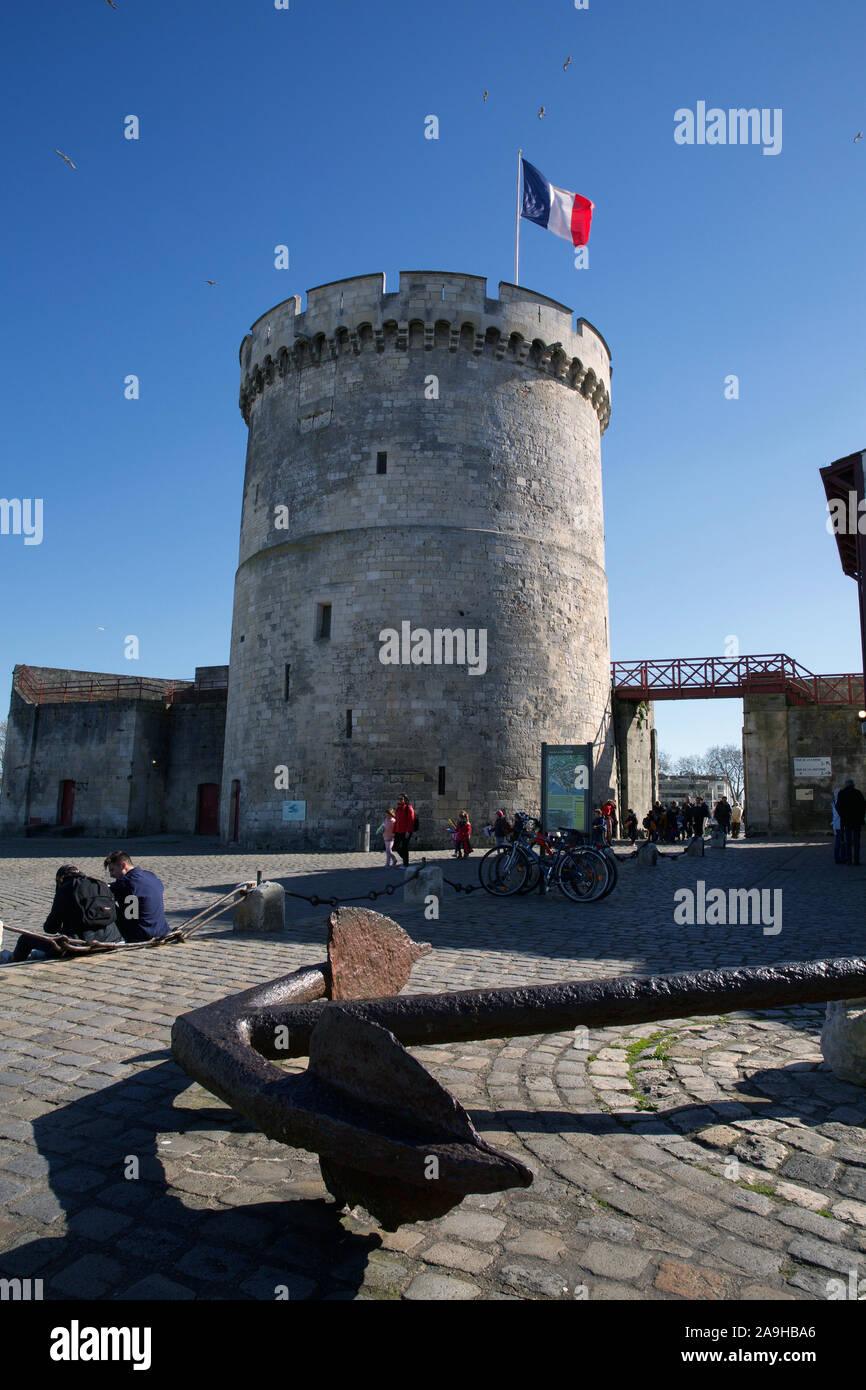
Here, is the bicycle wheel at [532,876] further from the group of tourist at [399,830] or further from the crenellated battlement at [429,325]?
the crenellated battlement at [429,325]

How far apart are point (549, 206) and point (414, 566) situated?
10.4 m

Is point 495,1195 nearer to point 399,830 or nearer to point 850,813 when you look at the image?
point 399,830

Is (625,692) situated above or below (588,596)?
below

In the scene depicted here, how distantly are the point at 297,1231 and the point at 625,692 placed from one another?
2636 centimetres

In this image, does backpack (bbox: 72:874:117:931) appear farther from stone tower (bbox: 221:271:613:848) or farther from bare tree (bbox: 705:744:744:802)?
bare tree (bbox: 705:744:744:802)

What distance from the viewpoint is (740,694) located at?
26.0 meters

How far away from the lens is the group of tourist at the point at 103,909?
21.5ft

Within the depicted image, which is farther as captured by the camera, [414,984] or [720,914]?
[720,914]

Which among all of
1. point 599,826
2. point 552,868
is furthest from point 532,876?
point 599,826

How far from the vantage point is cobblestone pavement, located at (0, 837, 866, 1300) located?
2.06 meters

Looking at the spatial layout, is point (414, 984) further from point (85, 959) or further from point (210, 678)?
point (210, 678)

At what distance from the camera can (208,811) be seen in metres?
28.8

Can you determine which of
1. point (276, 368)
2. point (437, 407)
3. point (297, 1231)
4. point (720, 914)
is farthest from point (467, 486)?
point (297, 1231)

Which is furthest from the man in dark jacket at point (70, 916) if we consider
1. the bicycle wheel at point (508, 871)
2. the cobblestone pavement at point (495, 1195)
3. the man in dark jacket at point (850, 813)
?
the man in dark jacket at point (850, 813)
